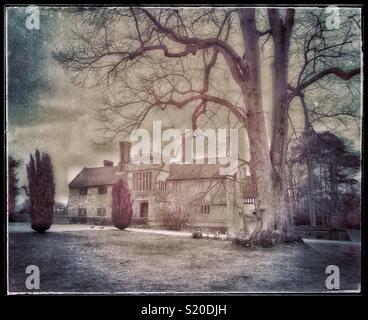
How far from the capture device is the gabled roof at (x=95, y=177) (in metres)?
7.19

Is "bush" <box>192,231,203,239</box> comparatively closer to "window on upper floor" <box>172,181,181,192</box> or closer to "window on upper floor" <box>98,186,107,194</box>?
"window on upper floor" <box>172,181,181,192</box>

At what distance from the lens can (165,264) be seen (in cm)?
695

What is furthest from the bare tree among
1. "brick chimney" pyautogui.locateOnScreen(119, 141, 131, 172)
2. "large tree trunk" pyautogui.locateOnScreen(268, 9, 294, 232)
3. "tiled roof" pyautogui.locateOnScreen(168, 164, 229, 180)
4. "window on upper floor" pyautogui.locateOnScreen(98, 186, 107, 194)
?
"window on upper floor" pyautogui.locateOnScreen(98, 186, 107, 194)

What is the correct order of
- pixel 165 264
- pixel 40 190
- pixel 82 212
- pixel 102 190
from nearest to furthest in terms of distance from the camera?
pixel 165 264 → pixel 40 190 → pixel 82 212 → pixel 102 190

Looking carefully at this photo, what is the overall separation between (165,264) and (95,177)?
2.03 metres

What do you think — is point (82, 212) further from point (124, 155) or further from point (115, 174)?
point (124, 155)

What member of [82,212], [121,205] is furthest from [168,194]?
[82,212]

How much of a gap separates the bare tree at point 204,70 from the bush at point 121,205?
42.2 inches

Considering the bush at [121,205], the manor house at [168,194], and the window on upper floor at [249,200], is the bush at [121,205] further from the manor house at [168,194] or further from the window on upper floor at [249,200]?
the window on upper floor at [249,200]

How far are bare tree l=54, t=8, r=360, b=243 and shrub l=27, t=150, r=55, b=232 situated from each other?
126cm

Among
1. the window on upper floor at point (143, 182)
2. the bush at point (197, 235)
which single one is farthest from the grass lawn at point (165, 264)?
the window on upper floor at point (143, 182)

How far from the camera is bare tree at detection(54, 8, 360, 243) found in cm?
721
